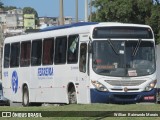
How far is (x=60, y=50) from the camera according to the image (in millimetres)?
22406

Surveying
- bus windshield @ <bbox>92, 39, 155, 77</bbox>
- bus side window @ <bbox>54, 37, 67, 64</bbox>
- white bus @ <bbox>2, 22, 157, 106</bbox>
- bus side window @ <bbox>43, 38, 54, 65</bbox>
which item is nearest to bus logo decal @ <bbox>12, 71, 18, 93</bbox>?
bus side window @ <bbox>43, 38, 54, 65</bbox>

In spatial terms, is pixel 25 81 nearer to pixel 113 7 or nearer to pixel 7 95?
pixel 7 95

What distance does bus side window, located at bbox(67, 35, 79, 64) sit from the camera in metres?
21.2

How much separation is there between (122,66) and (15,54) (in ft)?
27.3

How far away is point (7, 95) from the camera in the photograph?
1128 inches

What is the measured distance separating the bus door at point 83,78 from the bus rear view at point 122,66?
0.33 m

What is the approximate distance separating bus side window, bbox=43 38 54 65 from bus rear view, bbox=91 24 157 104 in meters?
3.32

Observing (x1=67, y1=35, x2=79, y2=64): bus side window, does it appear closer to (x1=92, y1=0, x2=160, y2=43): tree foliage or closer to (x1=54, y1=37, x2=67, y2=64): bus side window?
(x1=54, y1=37, x2=67, y2=64): bus side window

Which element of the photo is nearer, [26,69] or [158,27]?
[26,69]

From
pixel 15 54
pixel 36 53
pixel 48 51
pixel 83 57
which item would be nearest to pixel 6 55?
pixel 15 54

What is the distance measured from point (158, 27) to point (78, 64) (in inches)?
726

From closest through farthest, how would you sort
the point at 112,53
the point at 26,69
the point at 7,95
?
the point at 112,53
the point at 26,69
the point at 7,95

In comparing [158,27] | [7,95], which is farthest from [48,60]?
[158,27]

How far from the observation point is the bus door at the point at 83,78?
2031 centimetres
